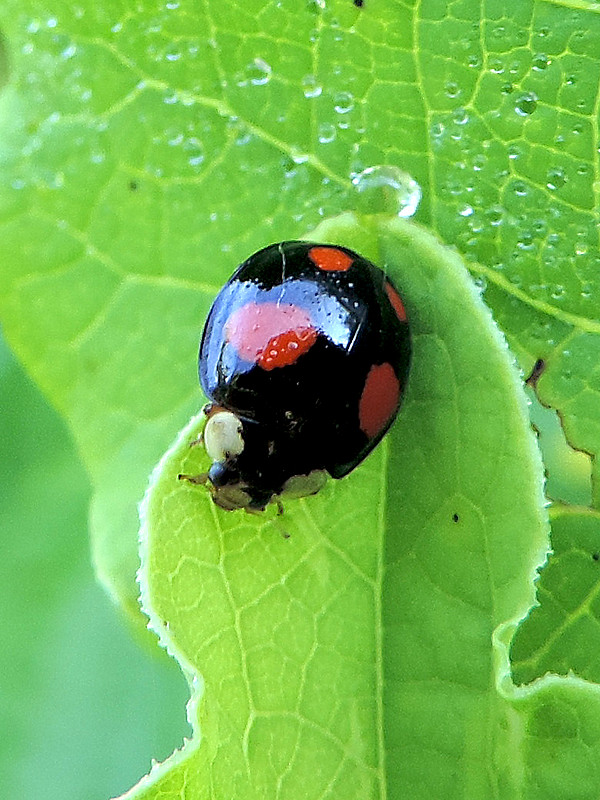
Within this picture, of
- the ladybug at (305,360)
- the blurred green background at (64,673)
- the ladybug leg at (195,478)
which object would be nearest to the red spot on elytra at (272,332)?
the ladybug at (305,360)

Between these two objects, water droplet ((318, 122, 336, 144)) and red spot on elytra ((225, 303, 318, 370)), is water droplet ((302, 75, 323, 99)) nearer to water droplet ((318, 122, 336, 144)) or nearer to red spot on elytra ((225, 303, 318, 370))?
water droplet ((318, 122, 336, 144))

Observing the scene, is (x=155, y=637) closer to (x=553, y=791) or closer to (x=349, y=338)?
(x=349, y=338)

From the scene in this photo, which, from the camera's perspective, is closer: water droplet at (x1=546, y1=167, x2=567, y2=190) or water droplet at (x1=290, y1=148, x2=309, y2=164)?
water droplet at (x1=546, y1=167, x2=567, y2=190)

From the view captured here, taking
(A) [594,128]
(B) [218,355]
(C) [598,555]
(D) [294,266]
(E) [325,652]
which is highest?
(A) [594,128]

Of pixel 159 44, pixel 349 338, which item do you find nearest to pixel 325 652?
pixel 349 338

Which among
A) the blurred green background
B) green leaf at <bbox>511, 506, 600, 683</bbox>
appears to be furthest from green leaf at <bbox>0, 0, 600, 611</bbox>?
the blurred green background

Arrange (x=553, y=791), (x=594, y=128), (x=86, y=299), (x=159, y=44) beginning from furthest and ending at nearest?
(x=86, y=299) → (x=159, y=44) → (x=594, y=128) → (x=553, y=791)

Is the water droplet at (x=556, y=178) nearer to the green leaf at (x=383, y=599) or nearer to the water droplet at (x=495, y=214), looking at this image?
the water droplet at (x=495, y=214)
